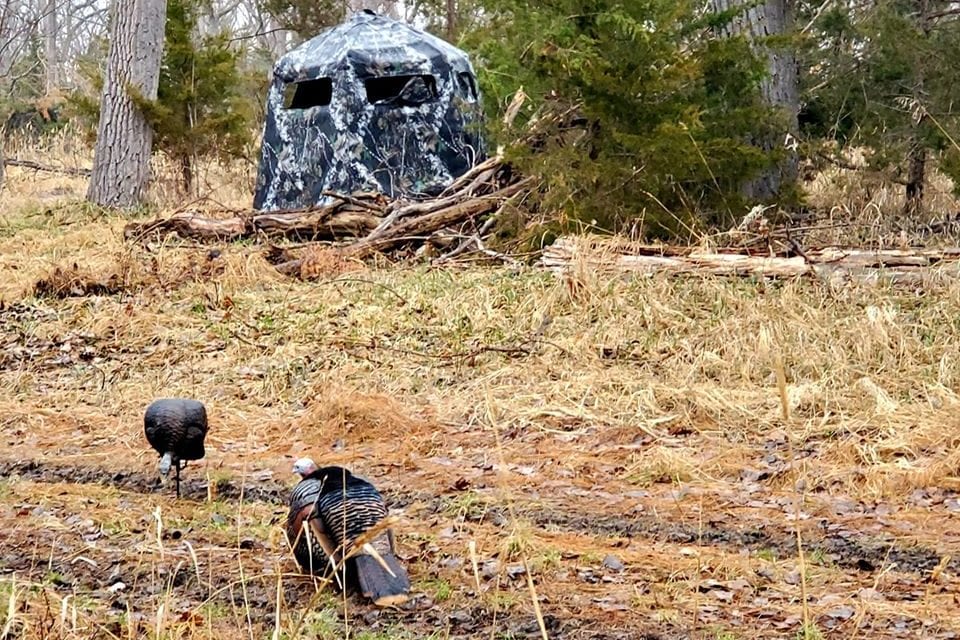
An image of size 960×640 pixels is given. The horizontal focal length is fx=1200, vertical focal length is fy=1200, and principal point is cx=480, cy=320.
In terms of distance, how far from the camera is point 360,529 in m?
3.97

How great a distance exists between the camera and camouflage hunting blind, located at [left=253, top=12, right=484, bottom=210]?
512 inches

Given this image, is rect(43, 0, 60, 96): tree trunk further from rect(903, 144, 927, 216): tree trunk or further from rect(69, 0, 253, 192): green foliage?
rect(903, 144, 927, 216): tree trunk

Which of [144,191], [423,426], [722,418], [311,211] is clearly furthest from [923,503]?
[144,191]

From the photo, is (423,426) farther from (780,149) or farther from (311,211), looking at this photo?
(311,211)

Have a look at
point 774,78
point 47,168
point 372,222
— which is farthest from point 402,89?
point 47,168

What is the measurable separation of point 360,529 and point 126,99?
11.7 metres

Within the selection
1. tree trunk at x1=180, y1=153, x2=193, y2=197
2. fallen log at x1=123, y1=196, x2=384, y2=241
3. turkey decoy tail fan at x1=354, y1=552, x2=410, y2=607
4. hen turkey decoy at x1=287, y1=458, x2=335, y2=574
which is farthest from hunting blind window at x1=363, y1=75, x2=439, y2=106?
turkey decoy tail fan at x1=354, y1=552, x2=410, y2=607

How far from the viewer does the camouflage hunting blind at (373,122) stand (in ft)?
42.7

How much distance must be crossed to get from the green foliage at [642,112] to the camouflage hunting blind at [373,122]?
3.30m

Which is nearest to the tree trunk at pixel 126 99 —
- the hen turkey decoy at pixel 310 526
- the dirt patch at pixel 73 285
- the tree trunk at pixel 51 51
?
the dirt patch at pixel 73 285

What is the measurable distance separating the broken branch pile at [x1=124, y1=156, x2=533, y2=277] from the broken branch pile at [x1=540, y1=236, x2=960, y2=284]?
1754 mm

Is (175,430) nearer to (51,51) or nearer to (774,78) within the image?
(774,78)

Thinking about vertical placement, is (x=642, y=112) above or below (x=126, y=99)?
below

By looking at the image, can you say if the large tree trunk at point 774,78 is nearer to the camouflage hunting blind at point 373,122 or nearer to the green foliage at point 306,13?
the camouflage hunting blind at point 373,122
